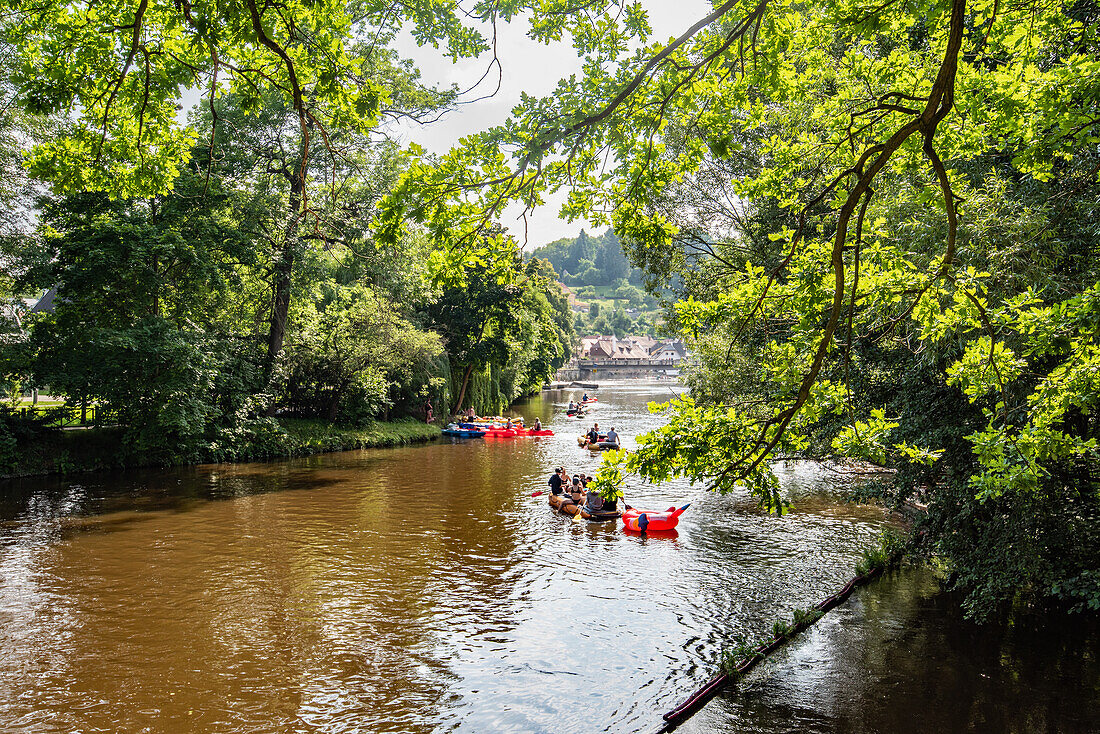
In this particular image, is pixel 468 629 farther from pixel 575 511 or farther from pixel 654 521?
pixel 575 511

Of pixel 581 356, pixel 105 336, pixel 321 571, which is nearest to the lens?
pixel 321 571

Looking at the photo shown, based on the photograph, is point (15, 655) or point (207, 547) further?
point (207, 547)

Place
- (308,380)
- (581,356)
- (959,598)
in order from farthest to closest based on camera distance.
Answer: (581,356) < (308,380) < (959,598)

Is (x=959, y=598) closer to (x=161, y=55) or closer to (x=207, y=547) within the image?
(x=161, y=55)

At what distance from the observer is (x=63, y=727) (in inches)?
277

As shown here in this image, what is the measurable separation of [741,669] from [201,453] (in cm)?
2033

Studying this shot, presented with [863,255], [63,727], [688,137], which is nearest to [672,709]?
[863,255]

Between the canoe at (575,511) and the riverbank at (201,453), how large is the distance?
39.7 feet

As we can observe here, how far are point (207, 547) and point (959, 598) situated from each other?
13.8 metres

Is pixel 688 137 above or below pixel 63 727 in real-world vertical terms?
above

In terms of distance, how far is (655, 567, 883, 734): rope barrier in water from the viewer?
23.1ft

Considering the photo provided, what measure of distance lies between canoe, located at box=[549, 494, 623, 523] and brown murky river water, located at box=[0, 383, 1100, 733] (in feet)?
1.46

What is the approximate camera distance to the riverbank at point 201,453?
19.4 m

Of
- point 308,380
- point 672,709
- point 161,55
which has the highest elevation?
point 161,55
